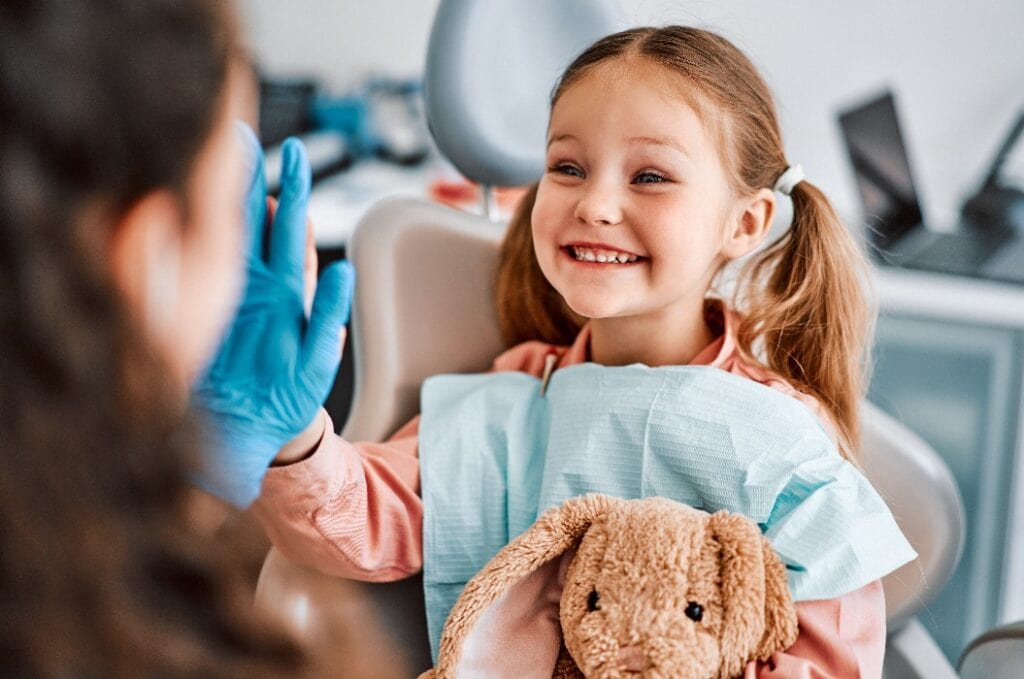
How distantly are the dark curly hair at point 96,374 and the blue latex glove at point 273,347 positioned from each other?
10.9 inches

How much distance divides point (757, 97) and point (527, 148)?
309mm

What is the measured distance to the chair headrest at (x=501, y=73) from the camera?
114cm

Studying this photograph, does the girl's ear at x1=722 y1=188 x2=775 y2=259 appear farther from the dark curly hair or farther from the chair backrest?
the dark curly hair

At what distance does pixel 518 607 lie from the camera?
80cm

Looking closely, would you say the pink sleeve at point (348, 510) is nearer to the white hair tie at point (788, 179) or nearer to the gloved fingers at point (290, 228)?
the gloved fingers at point (290, 228)

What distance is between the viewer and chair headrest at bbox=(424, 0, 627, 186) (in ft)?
3.74

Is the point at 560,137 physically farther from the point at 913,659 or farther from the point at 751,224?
the point at 913,659

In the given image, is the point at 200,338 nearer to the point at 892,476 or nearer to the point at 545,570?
the point at 545,570

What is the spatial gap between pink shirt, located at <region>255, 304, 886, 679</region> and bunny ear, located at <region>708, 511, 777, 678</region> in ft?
0.09

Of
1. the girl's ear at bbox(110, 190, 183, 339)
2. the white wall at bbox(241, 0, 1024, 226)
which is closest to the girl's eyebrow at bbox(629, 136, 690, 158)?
the girl's ear at bbox(110, 190, 183, 339)

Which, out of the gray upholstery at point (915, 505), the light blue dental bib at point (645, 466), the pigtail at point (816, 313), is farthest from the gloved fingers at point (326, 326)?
the gray upholstery at point (915, 505)

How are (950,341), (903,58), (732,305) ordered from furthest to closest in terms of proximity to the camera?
(903,58), (950,341), (732,305)

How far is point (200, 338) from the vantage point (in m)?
0.58

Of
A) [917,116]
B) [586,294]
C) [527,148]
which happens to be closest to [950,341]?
[917,116]
